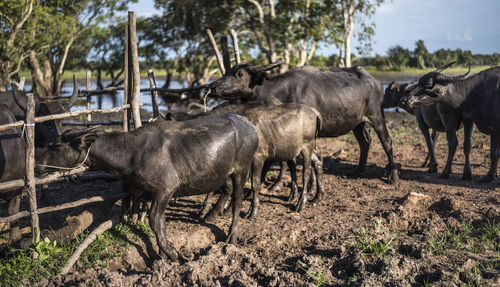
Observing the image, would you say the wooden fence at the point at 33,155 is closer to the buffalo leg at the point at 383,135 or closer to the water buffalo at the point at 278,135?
the water buffalo at the point at 278,135

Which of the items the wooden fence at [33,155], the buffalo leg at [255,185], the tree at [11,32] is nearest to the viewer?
the wooden fence at [33,155]

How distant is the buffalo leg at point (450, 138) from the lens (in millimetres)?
8539

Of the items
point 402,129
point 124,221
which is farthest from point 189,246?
point 402,129

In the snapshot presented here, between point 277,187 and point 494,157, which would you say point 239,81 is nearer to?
point 277,187

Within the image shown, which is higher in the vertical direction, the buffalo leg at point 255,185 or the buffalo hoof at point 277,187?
the buffalo leg at point 255,185

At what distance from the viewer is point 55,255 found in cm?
486

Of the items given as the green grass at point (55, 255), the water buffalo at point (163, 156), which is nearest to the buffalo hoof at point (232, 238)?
the water buffalo at point (163, 156)

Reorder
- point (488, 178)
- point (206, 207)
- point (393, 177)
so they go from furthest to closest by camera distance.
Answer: point (393, 177), point (488, 178), point (206, 207)

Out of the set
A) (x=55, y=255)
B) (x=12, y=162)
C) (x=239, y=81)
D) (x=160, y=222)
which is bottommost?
(x=55, y=255)

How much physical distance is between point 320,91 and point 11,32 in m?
16.5

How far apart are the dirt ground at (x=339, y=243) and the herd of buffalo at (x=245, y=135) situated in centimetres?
37

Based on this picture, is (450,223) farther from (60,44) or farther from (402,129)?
(60,44)

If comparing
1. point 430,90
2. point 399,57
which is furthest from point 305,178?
point 399,57

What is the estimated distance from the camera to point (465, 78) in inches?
338
